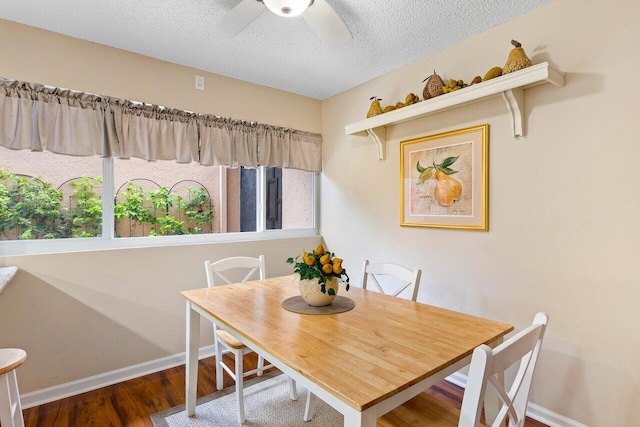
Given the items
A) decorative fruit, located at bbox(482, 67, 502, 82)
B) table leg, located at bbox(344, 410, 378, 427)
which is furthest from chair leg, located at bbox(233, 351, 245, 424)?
decorative fruit, located at bbox(482, 67, 502, 82)

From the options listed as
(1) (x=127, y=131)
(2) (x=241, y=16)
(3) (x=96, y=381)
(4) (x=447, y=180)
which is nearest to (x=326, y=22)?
(2) (x=241, y=16)

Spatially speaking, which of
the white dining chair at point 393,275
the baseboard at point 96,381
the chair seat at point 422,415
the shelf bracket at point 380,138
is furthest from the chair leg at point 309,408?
the shelf bracket at point 380,138

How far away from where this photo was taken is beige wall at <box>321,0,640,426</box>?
164 centimetres

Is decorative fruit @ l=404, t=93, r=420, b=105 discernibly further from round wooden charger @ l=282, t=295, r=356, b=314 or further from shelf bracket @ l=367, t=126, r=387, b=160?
round wooden charger @ l=282, t=295, r=356, b=314

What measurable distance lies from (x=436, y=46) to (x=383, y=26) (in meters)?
0.51

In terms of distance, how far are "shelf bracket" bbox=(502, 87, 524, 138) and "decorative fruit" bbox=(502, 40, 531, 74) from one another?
117 mm

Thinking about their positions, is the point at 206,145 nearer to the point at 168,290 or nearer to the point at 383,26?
the point at 168,290

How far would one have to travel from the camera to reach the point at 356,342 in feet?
4.05

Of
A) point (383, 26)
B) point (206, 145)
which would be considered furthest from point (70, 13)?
point (383, 26)

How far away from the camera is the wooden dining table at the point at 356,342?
0.94m

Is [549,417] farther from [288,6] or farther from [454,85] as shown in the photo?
[288,6]

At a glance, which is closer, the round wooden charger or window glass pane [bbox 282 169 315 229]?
the round wooden charger

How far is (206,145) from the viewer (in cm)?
273

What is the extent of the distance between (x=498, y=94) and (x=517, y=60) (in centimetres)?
20
